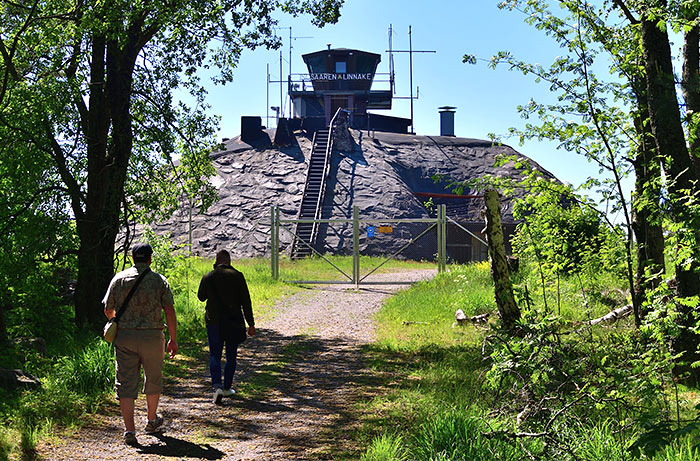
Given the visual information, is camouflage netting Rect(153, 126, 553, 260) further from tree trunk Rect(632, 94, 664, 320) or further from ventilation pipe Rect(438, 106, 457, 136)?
tree trunk Rect(632, 94, 664, 320)

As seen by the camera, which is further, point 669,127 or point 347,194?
point 347,194

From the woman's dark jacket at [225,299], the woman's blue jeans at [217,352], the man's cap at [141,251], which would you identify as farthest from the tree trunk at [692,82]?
the woman's blue jeans at [217,352]

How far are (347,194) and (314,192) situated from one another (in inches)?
74.0

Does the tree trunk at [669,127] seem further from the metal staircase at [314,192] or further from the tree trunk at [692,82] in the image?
the metal staircase at [314,192]

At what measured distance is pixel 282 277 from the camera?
24969 mm

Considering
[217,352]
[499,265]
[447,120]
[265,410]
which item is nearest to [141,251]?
[217,352]

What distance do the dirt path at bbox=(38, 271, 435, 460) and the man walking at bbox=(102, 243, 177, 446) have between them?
498mm

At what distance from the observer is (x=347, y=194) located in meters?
40.6

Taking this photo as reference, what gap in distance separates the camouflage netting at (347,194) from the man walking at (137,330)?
28.0 metres

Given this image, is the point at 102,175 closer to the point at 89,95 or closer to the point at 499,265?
the point at 89,95

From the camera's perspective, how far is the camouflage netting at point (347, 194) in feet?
125

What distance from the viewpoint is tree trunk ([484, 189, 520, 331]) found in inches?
372

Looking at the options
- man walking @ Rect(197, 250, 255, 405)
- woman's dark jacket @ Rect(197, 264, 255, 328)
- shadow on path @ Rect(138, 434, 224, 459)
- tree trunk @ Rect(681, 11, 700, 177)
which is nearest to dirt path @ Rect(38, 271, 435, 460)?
shadow on path @ Rect(138, 434, 224, 459)

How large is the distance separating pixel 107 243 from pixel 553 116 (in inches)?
311
